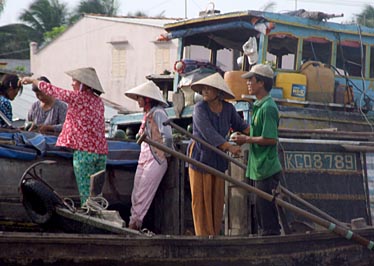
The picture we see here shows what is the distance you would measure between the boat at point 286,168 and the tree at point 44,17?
90.1 ft

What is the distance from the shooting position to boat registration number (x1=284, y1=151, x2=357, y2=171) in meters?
6.79

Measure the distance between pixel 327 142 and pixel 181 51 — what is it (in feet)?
11.0

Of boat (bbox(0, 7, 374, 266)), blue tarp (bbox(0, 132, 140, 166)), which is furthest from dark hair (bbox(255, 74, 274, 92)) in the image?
blue tarp (bbox(0, 132, 140, 166))

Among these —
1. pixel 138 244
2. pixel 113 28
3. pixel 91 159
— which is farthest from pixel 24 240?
pixel 113 28

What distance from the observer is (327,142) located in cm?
698

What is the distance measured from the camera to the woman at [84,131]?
21.4 feet

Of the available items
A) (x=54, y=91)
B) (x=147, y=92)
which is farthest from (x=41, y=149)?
(x=147, y=92)

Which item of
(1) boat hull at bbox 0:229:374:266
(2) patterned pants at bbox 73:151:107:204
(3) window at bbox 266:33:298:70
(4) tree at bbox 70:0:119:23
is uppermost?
(4) tree at bbox 70:0:119:23

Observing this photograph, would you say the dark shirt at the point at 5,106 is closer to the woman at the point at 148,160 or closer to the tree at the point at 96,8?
the woman at the point at 148,160

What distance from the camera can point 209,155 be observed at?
6652mm

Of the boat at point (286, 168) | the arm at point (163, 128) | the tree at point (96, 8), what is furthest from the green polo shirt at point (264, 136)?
the tree at point (96, 8)

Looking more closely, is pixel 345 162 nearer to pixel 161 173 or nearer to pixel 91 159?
pixel 161 173

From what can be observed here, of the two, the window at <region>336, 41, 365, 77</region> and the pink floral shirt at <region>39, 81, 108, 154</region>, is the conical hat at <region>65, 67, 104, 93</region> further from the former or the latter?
the window at <region>336, 41, 365, 77</region>

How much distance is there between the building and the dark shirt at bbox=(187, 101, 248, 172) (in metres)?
17.3
